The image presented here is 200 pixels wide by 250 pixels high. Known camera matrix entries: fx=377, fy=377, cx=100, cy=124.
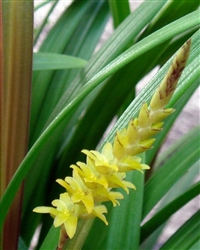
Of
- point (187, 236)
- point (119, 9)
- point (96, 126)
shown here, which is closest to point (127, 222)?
point (187, 236)

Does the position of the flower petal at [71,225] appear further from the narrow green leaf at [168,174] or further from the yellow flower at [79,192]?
the narrow green leaf at [168,174]

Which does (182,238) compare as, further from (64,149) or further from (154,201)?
(64,149)

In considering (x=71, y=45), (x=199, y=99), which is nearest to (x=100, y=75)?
(x=71, y=45)

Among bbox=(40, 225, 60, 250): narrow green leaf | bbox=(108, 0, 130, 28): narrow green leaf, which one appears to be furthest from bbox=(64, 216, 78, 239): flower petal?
bbox=(108, 0, 130, 28): narrow green leaf

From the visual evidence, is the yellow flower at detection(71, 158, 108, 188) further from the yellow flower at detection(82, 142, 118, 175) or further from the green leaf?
the green leaf

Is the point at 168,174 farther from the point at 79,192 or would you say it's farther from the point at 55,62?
the point at 79,192
